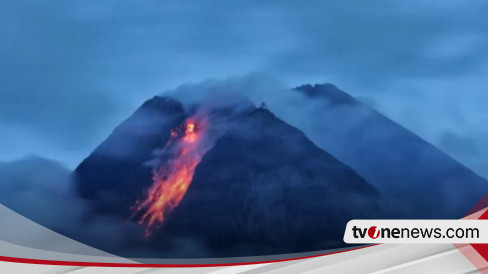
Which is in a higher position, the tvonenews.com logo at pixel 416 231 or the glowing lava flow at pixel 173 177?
the glowing lava flow at pixel 173 177

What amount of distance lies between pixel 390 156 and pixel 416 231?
19cm

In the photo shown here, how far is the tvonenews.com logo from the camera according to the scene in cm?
110

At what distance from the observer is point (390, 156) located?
125 cm

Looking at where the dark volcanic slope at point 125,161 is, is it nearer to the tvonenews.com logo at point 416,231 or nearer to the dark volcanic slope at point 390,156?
the dark volcanic slope at point 390,156

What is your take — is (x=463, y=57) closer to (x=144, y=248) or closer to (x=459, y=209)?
(x=459, y=209)

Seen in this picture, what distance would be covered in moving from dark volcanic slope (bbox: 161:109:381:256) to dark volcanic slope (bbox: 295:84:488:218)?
1.3 inches

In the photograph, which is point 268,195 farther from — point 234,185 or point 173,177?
point 173,177

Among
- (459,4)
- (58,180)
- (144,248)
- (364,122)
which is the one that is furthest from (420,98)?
(58,180)

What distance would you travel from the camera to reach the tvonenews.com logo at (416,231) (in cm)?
110

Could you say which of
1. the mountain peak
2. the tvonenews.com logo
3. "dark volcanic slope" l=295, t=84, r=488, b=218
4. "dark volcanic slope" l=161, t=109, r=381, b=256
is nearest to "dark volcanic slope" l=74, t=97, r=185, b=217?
the mountain peak

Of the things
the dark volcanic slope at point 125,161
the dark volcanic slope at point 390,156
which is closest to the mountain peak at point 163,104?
the dark volcanic slope at point 125,161

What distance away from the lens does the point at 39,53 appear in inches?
46.4

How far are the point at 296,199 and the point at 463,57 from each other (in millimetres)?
478

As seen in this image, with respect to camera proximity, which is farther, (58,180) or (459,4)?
(459,4)
